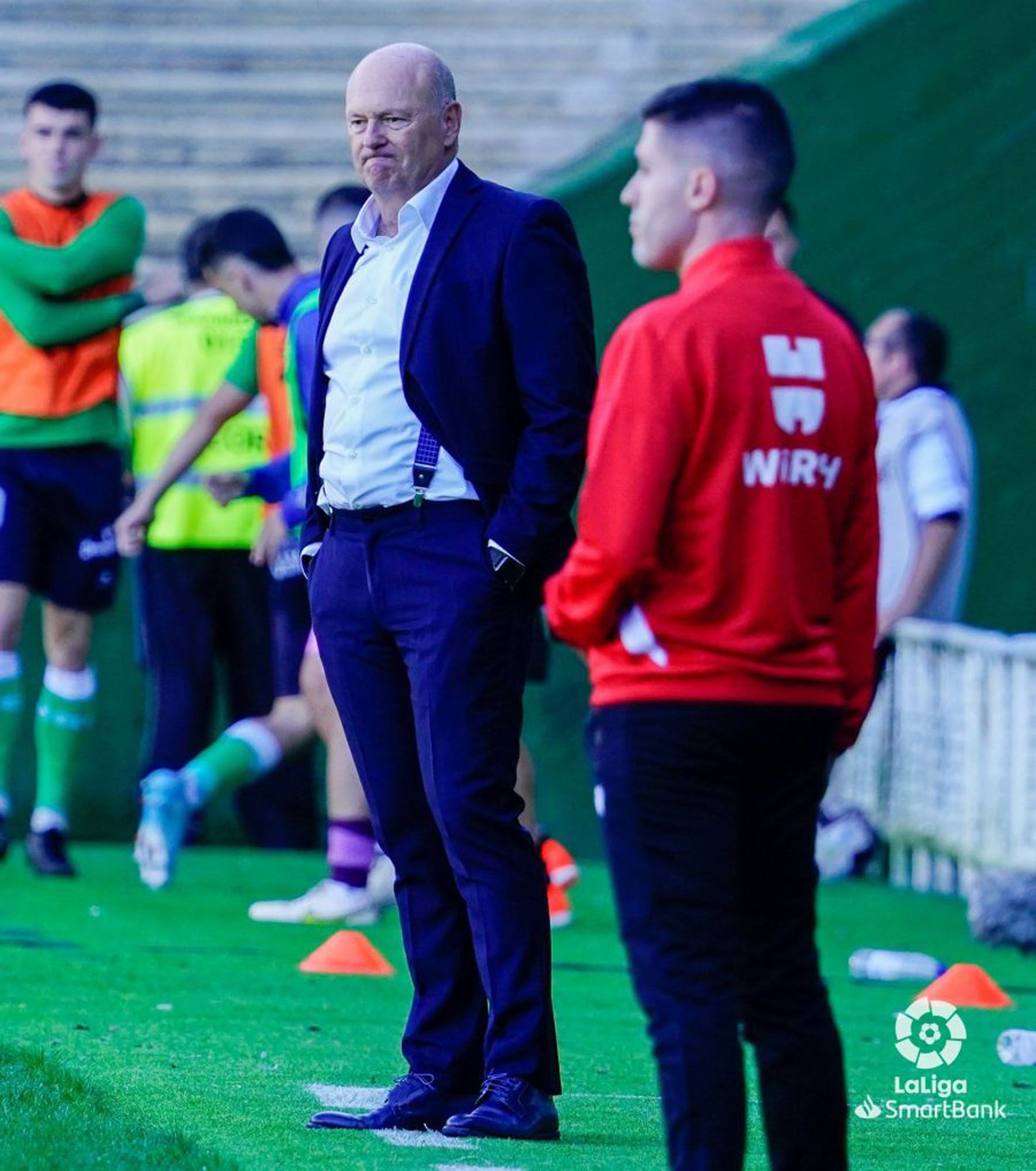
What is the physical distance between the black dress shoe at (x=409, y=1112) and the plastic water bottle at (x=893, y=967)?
2542 millimetres

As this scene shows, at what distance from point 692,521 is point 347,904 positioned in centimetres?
398

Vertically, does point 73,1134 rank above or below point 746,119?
below

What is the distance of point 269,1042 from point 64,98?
3.52 meters

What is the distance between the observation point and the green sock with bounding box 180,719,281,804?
24.4ft

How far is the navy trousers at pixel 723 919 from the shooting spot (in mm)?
3275

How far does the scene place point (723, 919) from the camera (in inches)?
130

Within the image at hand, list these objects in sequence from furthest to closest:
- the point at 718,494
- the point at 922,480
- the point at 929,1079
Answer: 1. the point at 922,480
2. the point at 929,1079
3. the point at 718,494

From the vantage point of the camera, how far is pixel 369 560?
424cm

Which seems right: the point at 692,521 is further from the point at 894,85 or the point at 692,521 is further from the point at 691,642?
the point at 894,85

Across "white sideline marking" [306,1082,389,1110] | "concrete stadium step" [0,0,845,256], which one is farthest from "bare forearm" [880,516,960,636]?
"concrete stadium step" [0,0,845,256]

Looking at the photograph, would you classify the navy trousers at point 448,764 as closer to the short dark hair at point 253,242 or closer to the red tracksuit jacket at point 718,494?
the red tracksuit jacket at point 718,494

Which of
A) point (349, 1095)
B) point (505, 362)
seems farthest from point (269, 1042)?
point (505, 362)

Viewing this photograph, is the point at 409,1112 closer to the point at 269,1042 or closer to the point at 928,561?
the point at 269,1042

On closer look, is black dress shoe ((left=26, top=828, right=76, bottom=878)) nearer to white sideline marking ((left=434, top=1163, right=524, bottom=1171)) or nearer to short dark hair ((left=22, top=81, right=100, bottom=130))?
short dark hair ((left=22, top=81, right=100, bottom=130))
